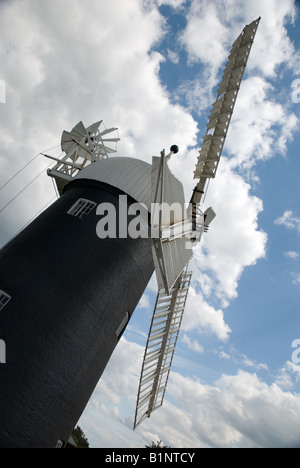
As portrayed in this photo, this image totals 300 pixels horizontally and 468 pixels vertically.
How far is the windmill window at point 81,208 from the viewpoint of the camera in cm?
1201

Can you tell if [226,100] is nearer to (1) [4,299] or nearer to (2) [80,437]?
(1) [4,299]

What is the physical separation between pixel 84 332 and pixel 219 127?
12488 mm

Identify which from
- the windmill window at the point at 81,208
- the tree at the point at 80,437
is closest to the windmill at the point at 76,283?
the windmill window at the point at 81,208

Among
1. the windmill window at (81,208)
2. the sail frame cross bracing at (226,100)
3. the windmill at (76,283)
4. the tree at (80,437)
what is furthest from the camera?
the tree at (80,437)

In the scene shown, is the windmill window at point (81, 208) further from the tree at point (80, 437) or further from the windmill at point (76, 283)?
the tree at point (80, 437)

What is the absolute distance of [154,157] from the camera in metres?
7.84

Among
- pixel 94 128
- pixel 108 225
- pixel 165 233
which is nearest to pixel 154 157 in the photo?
pixel 165 233

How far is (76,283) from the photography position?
32.9 ft

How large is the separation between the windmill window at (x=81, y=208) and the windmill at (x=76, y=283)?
39mm

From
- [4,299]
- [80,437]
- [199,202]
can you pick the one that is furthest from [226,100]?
→ [80,437]

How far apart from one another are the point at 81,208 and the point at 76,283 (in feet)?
11.6

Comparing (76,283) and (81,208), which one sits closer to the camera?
(76,283)

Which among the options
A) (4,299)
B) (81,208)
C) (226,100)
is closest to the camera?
(4,299)
